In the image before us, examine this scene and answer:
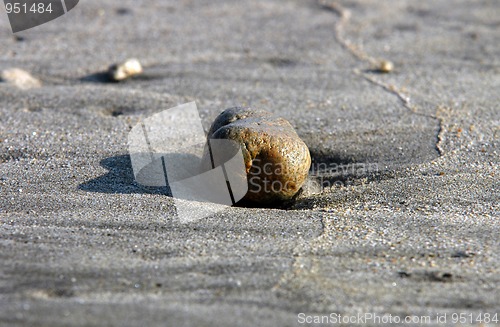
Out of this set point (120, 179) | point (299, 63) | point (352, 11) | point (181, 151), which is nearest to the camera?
point (120, 179)

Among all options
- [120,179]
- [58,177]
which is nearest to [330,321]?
[120,179]

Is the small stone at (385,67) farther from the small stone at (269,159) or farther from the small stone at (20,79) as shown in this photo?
the small stone at (20,79)

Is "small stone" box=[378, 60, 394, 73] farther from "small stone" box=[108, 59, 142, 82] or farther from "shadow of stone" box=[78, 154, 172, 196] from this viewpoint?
"shadow of stone" box=[78, 154, 172, 196]

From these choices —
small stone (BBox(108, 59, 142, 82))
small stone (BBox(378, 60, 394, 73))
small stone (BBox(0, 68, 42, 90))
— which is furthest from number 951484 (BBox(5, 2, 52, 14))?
small stone (BBox(378, 60, 394, 73))

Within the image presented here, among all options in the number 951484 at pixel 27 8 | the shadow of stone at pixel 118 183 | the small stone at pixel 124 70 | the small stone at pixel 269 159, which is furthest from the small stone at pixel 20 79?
the small stone at pixel 269 159

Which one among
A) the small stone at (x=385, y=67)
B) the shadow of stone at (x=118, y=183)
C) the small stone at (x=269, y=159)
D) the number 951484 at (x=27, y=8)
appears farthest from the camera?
the number 951484 at (x=27, y=8)

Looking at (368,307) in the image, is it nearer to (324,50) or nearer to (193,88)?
(193,88)
